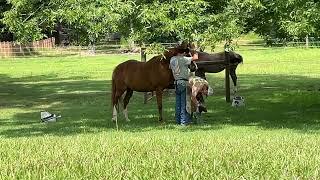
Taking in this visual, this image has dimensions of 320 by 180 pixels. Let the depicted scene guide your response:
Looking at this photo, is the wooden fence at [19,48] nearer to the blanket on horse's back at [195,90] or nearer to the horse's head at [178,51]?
the horse's head at [178,51]

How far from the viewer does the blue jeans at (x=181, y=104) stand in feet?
47.5

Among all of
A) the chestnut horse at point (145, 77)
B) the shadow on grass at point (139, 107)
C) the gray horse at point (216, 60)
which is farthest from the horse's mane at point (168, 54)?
the gray horse at point (216, 60)

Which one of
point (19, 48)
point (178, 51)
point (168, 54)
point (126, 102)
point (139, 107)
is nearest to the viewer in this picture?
point (178, 51)

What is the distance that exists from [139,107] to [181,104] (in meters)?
4.75

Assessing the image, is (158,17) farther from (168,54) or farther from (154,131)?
(168,54)

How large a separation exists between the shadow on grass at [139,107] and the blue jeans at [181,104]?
33 centimetres

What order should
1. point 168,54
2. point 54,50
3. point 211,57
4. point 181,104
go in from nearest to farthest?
point 181,104 < point 168,54 < point 211,57 < point 54,50

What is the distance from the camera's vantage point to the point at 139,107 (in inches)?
758

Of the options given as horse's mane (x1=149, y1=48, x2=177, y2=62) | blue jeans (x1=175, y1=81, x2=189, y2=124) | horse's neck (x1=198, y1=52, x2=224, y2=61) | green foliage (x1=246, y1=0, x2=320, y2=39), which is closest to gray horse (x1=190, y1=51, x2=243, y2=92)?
horse's neck (x1=198, y1=52, x2=224, y2=61)

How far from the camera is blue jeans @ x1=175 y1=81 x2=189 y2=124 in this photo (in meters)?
14.5

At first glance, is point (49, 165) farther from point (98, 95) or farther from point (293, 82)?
point (293, 82)

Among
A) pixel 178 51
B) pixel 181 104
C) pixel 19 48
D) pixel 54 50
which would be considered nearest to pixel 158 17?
pixel 178 51

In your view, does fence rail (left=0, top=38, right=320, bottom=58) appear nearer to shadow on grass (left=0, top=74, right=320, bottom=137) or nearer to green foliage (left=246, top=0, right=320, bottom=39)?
shadow on grass (left=0, top=74, right=320, bottom=137)

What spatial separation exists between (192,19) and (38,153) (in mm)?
6692
